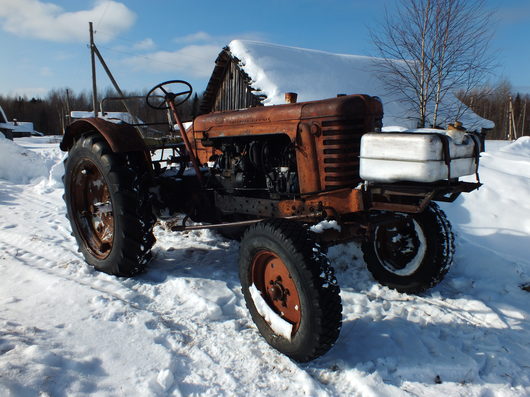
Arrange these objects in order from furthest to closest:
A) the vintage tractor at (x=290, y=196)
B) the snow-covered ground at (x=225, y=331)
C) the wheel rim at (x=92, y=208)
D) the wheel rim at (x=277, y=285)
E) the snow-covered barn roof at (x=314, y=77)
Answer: the snow-covered barn roof at (x=314, y=77) < the wheel rim at (x=92, y=208) < the wheel rim at (x=277, y=285) < the vintage tractor at (x=290, y=196) < the snow-covered ground at (x=225, y=331)

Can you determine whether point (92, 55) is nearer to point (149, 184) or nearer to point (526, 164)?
point (149, 184)

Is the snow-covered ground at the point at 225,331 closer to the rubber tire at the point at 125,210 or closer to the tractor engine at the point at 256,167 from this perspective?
the rubber tire at the point at 125,210

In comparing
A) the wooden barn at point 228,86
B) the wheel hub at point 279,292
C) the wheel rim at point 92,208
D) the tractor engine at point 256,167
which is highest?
the wooden barn at point 228,86

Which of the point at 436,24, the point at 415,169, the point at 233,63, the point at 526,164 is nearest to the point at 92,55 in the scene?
the point at 233,63

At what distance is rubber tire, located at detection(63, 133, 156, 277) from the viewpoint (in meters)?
3.08

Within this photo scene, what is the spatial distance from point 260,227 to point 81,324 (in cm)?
128

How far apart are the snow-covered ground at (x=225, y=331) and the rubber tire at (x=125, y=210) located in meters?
0.16

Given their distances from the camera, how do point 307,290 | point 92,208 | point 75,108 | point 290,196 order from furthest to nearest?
point 75,108
point 92,208
point 290,196
point 307,290

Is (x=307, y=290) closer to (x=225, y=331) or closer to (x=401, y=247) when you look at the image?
(x=225, y=331)

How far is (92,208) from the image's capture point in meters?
3.71

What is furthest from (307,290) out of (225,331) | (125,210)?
(125,210)

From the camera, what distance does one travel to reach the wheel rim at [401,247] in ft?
9.98

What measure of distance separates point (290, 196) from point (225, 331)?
1.03m

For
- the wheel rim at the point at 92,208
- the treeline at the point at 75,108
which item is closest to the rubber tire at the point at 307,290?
the wheel rim at the point at 92,208
